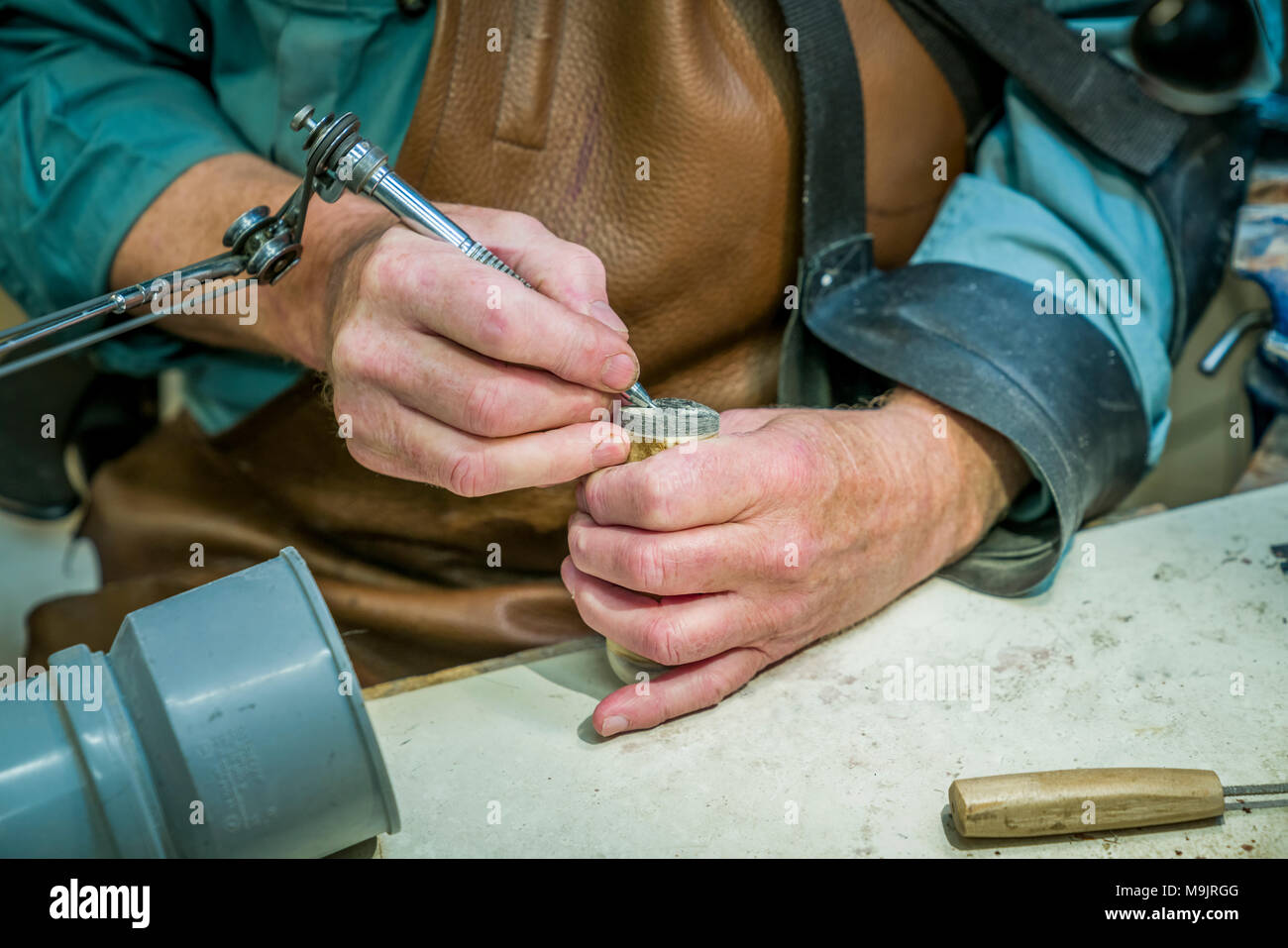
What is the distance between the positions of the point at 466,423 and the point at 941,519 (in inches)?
16.7

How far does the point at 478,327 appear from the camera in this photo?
65 centimetres

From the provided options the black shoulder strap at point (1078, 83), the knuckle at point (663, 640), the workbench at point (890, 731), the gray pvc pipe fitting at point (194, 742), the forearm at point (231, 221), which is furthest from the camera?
the black shoulder strap at point (1078, 83)

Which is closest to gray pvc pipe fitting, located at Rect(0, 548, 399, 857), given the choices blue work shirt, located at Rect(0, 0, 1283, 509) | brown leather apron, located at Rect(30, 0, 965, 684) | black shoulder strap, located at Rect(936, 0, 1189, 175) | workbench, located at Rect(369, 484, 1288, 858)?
workbench, located at Rect(369, 484, 1288, 858)

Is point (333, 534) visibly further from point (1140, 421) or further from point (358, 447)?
point (1140, 421)

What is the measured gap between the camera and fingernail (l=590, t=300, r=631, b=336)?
2.28ft

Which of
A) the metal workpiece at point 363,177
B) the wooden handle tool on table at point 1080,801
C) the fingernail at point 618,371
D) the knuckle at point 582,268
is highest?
the metal workpiece at point 363,177

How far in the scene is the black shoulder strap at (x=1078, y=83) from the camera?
96 centimetres

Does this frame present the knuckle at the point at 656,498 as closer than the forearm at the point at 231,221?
Yes

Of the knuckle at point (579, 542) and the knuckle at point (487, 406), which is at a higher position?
the knuckle at point (487, 406)

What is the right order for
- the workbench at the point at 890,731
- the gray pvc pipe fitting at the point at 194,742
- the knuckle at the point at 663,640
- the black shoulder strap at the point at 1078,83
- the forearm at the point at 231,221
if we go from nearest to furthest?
1. the gray pvc pipe fitting at the point at 194,742
2. the workbench at the point at 890,731
3. the knuckle at the point at 663,640
4. the forearm at the point at 231,221
5. the black shoulder strap at the point at 1078,83

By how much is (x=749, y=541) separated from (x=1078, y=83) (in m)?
0.59

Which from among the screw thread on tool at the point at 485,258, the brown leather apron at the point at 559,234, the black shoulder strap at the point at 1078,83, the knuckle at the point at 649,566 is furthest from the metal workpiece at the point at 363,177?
the black shoulder strap at the point at 1078,83

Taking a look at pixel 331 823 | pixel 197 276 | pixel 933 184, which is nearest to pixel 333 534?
pixel 197 276

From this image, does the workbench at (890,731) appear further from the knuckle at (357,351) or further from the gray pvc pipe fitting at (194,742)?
the knuckle at (357,351)
